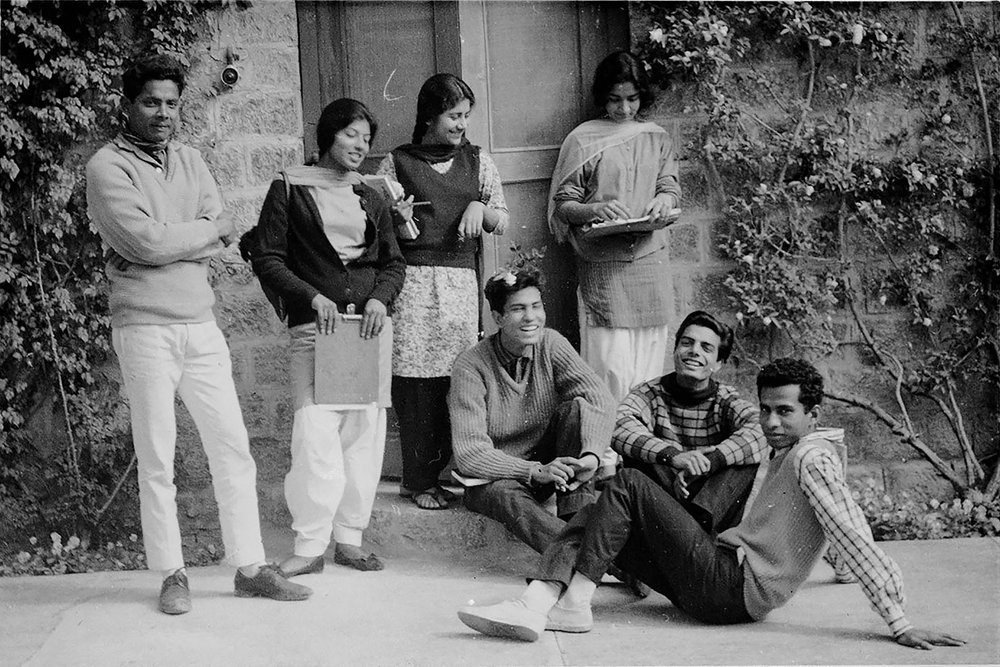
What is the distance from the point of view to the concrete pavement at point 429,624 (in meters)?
3.42

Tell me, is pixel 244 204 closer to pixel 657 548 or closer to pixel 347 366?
pixel 347 366

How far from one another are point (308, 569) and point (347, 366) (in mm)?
779

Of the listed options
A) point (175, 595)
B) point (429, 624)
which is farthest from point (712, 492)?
point (175, 595)

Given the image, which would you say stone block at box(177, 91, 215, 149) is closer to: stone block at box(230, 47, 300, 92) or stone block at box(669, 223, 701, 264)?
stone block at box(230, 47, 300, 92)

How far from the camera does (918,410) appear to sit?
539 cm

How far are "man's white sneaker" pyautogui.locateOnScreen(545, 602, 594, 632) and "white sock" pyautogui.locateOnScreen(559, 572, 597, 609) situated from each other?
0.05ft

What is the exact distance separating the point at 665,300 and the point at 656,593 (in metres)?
1.35

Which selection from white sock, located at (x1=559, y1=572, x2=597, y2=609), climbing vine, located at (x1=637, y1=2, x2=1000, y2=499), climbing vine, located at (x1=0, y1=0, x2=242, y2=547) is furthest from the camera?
climbing vine, located at (x1=637, y1=2, x2=1000, y2=499)

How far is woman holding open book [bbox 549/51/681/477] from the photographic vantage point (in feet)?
16.0

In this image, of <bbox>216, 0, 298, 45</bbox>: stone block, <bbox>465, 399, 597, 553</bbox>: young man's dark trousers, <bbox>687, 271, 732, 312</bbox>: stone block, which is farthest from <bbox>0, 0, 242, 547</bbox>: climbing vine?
<bbox>687, 271, 732, 312</bbox>: stone block

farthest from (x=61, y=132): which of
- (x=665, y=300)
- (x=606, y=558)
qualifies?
(x=606, y=558)

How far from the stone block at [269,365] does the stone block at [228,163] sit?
754 mm

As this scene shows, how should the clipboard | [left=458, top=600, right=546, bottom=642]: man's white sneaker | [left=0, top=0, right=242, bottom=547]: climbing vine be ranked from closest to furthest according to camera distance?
1. [left=458, top=600, right=546, bottom=642]: man's white sneaker
2. the clipboard
3. [left=0, top=0, right=242, bottom=547]: climbing vine

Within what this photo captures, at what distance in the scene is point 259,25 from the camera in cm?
512
